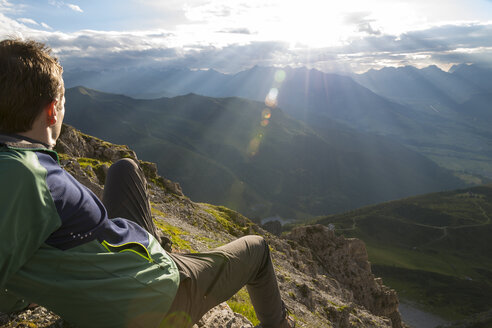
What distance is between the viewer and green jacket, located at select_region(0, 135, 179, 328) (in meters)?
3.69

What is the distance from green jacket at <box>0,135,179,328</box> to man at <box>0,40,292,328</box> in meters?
0.01

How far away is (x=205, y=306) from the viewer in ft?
21.4

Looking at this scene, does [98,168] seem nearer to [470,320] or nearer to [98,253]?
[98,253]

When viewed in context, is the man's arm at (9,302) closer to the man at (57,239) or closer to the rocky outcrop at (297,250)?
the man at (57,239)

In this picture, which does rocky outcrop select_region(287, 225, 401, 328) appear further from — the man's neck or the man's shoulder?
the man's shoulder

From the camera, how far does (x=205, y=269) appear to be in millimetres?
6363

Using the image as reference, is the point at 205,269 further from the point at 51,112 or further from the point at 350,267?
the point at 350,267

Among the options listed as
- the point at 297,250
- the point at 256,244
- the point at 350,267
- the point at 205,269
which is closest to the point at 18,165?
the point at 205,269

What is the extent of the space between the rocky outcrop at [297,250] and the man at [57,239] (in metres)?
17.6

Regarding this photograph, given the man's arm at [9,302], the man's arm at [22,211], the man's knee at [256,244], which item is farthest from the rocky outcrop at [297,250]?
the man's arm at [22,211]

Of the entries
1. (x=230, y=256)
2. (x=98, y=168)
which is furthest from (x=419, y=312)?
(x=230, y=256)

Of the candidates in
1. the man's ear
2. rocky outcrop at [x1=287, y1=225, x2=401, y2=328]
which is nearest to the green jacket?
the man's ear

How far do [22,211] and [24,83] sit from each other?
1.72 meters

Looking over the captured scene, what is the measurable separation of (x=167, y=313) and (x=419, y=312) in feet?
715
